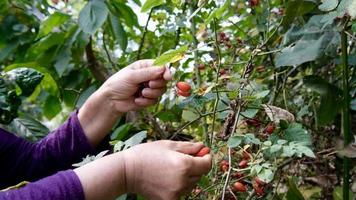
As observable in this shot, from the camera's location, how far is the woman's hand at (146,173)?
2.27 ft

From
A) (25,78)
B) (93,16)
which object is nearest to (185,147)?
(25,78)

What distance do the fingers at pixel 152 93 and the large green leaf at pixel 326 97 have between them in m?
0.33

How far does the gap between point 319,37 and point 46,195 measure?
2.02 ft

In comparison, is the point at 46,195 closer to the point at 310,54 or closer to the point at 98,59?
the point at 310,54

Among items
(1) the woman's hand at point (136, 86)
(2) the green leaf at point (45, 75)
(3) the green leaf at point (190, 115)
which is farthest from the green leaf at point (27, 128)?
(3) the green leaf at point (190, 115)

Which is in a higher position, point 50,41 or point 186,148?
point 50,41

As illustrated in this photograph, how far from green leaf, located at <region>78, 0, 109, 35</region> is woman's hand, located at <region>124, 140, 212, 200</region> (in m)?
0.74

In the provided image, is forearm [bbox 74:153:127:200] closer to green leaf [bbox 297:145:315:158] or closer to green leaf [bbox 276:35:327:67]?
green leaf [bbox 297:145:315:158]

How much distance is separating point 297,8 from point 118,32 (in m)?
0.65

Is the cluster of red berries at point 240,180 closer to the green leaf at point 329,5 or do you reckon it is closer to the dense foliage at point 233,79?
the dense foliage at point 233,79

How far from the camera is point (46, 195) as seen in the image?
68 centimetres

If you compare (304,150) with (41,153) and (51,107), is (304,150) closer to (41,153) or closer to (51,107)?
(41,153)

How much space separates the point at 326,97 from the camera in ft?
3.34

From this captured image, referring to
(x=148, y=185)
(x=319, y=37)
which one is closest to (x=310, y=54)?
(x=319, y=37)
